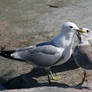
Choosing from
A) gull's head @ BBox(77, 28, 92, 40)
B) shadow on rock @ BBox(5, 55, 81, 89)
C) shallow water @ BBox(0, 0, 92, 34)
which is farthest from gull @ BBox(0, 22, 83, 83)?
shallow water @ BBox(0, 0, 92, 34)

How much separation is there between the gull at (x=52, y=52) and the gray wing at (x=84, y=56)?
15cm

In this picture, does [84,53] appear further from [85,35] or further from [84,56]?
[85,35]

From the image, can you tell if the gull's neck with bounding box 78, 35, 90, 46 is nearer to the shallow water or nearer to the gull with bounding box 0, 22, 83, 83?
the gull with bounding box 0, 22, 83, 83

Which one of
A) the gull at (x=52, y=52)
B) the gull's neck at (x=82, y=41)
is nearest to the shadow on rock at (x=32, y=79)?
the gull at (x=52, y=52)

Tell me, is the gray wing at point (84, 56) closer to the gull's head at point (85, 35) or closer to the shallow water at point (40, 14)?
the gull's head at point (85, 35)

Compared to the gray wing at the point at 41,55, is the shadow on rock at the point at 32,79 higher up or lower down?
lower down

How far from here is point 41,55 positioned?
504cm

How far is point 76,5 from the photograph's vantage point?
777cm

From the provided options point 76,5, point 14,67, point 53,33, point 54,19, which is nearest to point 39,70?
point 14,67

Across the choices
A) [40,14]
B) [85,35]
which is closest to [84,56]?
[85,35]

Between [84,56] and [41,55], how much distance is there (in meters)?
0.68

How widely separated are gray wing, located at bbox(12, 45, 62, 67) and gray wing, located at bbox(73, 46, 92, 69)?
0.94 ft

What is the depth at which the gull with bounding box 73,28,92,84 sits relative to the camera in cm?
484

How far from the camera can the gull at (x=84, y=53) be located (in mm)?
4836
